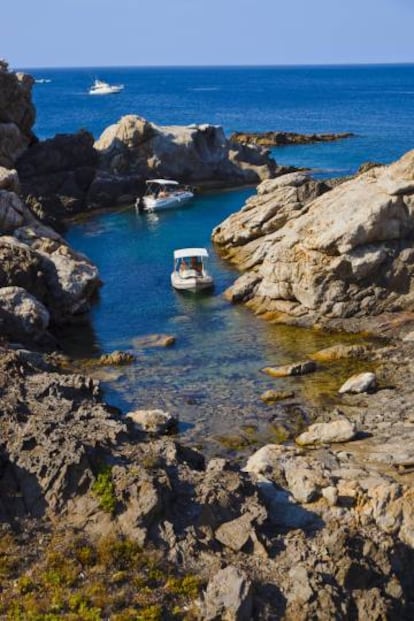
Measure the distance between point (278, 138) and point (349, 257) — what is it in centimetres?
9019

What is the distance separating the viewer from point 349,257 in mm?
51062

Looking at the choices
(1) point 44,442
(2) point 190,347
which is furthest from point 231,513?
(2) point 190,347

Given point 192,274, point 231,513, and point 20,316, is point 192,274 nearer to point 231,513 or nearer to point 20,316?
point 20,316

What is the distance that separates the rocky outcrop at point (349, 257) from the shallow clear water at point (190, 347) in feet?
8.60

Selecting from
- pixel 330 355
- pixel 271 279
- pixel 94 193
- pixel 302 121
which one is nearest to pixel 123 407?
pixel 330 355

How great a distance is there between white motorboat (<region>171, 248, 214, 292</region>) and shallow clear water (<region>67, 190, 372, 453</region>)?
69 centimetres

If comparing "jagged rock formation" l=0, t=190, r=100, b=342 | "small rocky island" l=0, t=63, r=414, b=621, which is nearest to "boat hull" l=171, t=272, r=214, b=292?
"jagged rock formation" l=0, t=190, r=100, b=342

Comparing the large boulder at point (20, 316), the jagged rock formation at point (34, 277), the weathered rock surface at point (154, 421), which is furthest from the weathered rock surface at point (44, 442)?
the jagged rock formation at point (34, 277)

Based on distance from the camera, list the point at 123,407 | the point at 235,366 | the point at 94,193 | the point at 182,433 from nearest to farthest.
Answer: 1. the point at 182,433
2. the point at 123,407
3. the point at 235,366
4. the point at 94,193

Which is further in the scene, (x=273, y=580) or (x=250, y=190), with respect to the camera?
(x=250, y=190)

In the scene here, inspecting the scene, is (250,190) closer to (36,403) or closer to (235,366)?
(235,366)

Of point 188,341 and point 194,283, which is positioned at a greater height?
point 194,283

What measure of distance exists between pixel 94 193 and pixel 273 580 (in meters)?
75.4

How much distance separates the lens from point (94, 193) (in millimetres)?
92562
